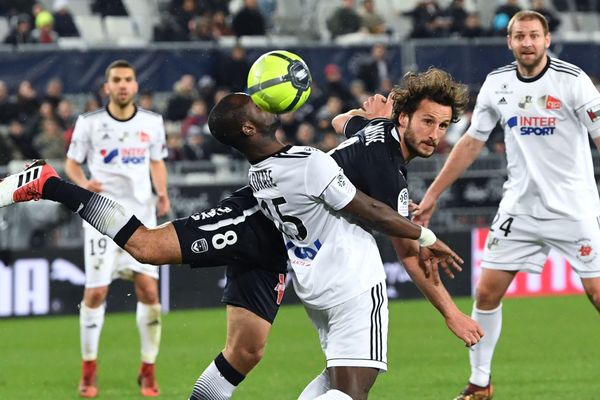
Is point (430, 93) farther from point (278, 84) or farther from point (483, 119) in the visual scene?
point (483, 119)

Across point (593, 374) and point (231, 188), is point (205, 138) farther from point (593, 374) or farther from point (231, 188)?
point (593, 374)

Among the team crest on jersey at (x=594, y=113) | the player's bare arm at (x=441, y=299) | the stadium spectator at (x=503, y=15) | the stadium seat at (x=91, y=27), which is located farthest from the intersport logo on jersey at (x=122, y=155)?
the stadium spectator at (x=503, y=15)

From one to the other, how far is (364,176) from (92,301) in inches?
165

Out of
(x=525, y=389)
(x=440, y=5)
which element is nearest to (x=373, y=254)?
(x=525, y=389)

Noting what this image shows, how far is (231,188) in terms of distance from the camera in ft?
49.8

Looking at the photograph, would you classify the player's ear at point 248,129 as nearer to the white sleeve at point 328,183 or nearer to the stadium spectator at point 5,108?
the white sleeve at point 328,183

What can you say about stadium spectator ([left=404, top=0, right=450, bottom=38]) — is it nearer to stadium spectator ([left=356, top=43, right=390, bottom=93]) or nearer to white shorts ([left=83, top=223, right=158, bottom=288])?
stadium spectator ([left=356, top=43, right=390, bottom=93])

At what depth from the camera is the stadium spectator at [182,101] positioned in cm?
1767

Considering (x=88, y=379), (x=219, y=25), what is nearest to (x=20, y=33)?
(x=219, y=25)

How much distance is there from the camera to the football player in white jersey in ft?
19.1

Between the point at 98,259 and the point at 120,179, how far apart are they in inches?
30.1

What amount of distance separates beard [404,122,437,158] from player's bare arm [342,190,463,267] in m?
0.44

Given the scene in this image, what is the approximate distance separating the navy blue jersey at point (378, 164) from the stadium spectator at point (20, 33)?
12.6m

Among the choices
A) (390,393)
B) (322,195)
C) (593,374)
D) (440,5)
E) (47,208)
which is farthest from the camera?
(440,5)
